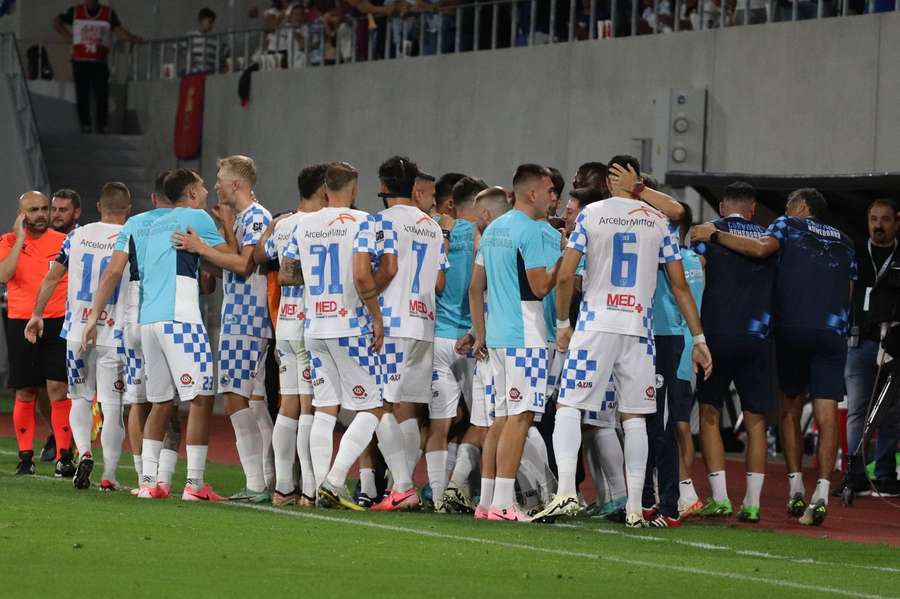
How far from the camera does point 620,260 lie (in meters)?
10.1

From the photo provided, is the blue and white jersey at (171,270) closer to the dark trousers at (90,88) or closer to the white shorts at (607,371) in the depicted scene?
the white shorts at (607,371)

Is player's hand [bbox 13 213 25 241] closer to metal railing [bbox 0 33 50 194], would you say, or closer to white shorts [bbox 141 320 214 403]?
white shorts [bbox 141 320 214 403]

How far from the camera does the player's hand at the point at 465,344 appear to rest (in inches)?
447

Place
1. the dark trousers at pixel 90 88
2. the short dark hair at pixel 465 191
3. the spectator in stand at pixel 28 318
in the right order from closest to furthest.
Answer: the short dark hair at pixel 465 191
the spectator in stand at pixel 28 318
the dark trousers at pixel 90 88

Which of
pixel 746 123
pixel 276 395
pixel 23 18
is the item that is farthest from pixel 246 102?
pixel 276 395

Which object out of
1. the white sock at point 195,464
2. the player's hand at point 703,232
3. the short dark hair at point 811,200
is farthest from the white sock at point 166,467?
the short dark hair at point 811,200

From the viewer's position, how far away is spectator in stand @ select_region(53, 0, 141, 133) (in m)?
28.0

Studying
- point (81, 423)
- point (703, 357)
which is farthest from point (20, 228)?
point (703, 357)

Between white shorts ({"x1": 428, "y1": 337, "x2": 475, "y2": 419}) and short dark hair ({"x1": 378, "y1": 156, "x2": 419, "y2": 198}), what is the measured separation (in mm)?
1176

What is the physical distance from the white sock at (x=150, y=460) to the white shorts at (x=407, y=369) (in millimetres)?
1556

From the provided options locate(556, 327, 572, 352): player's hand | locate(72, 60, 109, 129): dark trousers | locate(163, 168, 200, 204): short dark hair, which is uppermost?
locate(72, 60, 109, 129): dark trousers

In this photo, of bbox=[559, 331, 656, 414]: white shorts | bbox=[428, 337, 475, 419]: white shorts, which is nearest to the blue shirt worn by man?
bbox=[559, 331, 656, 414]: white shorts

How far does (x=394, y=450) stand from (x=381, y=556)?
2856mm

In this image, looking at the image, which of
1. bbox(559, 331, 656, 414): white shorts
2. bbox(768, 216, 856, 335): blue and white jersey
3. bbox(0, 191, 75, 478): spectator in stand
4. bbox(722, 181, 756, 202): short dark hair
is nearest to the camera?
bbox(559, 331, 656, 414): white shorts
